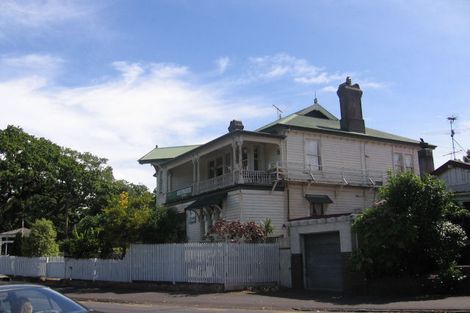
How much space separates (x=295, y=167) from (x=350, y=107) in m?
6.15

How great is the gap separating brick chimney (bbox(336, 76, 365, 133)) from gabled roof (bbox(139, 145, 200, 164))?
1191 centimetres

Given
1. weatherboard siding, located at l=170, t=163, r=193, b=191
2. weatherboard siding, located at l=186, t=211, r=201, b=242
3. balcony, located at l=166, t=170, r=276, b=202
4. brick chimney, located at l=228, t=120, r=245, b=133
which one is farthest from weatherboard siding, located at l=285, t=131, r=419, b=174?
weatherboard siding, located at l=170, t=163, r=193, b=191

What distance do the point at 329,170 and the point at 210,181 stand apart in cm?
715

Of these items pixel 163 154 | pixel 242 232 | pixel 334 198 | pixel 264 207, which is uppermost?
pixel 163 154

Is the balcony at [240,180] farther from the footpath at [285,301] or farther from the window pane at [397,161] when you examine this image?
the window pane at [397,161]

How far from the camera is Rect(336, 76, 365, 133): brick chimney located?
33.0m

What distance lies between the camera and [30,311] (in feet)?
19.0

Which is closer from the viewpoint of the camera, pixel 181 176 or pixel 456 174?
pixel 456 174

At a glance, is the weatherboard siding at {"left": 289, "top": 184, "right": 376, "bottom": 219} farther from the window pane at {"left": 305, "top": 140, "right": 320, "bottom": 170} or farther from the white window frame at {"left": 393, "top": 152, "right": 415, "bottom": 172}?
the white window frame at {"left": 393, "top": 152, "right": 415, "bottom": 172}

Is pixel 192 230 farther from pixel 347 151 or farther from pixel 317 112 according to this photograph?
pixel 317 112

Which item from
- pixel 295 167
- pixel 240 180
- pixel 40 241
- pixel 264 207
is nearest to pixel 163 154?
pixel 40 241

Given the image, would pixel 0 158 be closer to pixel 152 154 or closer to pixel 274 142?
pixel 152 154

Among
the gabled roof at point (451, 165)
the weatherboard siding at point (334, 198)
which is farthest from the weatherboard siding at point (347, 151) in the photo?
the gabled roof at point (451, 165)

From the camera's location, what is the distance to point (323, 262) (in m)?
19.9
